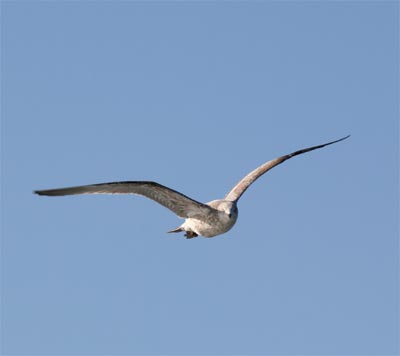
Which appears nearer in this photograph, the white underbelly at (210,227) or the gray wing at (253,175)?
the white underbelly at (210,227)

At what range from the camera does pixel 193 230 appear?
1246 inches

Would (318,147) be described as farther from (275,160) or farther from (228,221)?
(228,221)

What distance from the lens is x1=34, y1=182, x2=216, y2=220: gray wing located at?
91.8ft

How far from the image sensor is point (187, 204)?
30594mm

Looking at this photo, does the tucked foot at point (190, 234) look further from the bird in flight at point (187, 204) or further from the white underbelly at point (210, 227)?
the white underbelly at point (210, 227)

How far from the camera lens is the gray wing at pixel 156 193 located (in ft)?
91.8

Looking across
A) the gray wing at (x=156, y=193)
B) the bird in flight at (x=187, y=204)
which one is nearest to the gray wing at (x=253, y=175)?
the bird in flight at (x=187, y=204)

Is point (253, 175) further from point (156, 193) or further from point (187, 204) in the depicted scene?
point (156, 193)

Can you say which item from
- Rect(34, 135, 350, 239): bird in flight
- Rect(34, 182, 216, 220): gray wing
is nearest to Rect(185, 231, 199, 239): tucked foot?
Rect(34, 135, 350, 239): bird in flight

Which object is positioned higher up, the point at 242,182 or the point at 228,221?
the point at 242,182

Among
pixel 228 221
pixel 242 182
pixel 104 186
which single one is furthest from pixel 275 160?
pixel 104 186

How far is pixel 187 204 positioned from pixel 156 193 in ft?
4.05

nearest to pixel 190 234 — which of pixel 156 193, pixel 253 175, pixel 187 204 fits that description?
pixel 187 204

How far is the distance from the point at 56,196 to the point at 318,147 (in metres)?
12.3
